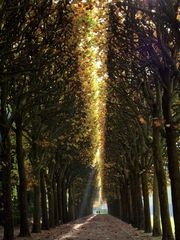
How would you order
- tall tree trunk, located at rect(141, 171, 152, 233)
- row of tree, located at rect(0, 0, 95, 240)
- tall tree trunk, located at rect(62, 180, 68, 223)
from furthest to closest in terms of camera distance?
tall tree trunk, located at rect(62, 180, 68, 223), tall tree trunk, located at rect(141, 171, 152, 233), row of tree, located at rect(0, 0, 95, 240)

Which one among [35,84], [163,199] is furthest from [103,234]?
[35,84]

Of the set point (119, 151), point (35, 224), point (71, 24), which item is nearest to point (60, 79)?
point (71, 24)

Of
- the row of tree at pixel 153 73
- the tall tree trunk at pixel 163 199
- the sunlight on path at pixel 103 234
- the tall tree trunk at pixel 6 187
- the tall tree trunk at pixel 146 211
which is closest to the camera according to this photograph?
the row of tree at pixel 153 73

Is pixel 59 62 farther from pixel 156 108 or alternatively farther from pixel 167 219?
pixel 167 219

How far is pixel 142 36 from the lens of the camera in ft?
51.9

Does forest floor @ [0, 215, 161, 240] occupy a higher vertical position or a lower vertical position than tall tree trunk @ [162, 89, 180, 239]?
lower

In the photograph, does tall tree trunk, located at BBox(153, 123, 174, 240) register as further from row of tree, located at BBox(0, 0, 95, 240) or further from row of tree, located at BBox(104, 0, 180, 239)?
row of tree, located at BBox(0, 0, 95, 240)

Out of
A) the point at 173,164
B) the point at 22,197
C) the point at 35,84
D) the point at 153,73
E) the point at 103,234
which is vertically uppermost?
the point at 35,84

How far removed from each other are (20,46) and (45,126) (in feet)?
47.4

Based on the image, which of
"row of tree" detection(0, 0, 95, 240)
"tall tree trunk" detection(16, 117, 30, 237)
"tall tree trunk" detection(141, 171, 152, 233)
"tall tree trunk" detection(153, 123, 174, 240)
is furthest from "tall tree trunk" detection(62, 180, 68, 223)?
"tall tree trunk" detection(153, 123, 174, 240)

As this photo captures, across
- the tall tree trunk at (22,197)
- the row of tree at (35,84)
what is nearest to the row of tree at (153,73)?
the row of tree at (35,84)

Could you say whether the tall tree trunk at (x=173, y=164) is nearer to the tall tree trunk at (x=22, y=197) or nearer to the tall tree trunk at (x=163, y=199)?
the tall tree trunk at (x=163, y=199)

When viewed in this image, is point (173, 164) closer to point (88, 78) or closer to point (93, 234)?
point (93, 234)

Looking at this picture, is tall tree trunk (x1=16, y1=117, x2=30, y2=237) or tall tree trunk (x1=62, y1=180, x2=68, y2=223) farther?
tall tree trunk (x1=62, y1=180, x2=68, y2=223)
